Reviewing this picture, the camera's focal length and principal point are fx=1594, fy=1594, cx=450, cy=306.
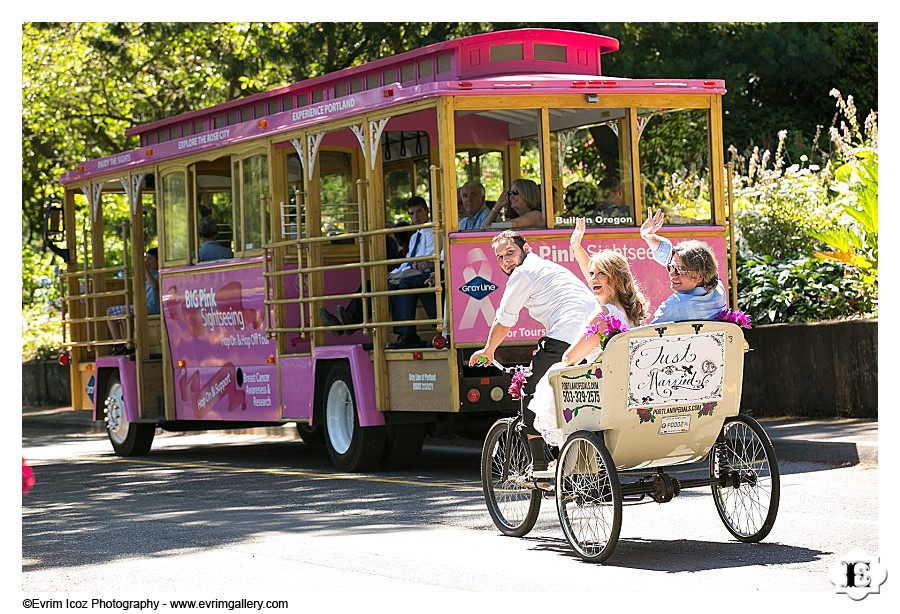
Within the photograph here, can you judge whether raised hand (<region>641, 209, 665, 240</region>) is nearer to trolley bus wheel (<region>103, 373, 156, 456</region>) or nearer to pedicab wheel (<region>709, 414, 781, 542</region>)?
pedicab wheel (<region>709, 414, 781, 542</region>)

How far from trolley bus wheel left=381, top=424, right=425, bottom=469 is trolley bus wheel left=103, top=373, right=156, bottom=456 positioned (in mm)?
3983

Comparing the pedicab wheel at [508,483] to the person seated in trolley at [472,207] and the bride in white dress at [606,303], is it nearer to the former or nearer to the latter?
the bride in white dress at [606,303]

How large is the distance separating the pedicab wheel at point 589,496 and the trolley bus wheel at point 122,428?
8957mm

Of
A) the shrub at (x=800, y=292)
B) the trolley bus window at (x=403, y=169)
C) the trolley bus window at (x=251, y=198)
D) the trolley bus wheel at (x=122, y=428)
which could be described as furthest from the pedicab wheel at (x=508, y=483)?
the trolley bus wheel at (x=122, y=428)

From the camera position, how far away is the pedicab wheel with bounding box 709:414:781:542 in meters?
8.60

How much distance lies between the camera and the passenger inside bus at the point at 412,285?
12.8 m

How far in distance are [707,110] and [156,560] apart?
6418mm

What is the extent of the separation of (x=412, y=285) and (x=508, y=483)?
12.2 ft

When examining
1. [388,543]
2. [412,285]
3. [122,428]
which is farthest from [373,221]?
[122,428]

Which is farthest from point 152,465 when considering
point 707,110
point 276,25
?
point 276,25

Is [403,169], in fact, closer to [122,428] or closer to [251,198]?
[251,198]

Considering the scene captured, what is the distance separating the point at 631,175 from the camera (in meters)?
13.0
